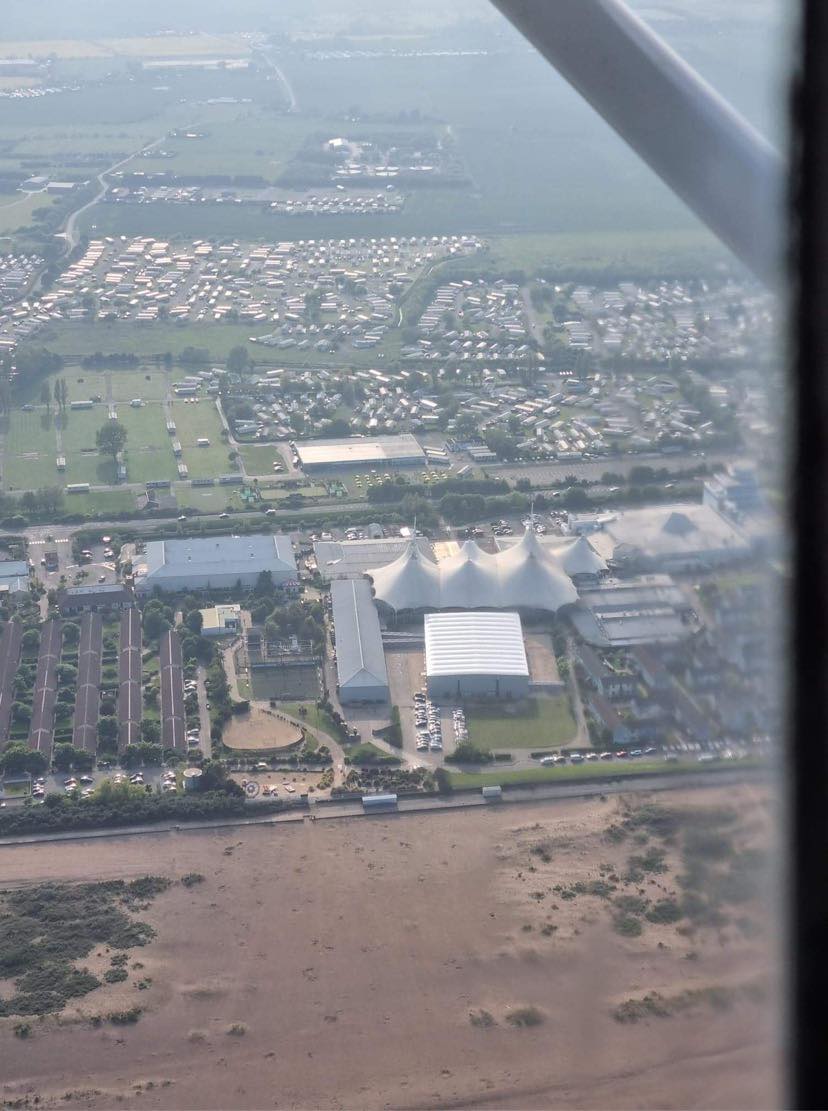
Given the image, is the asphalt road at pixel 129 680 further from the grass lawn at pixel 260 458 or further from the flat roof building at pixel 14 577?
the grass lawn at pixel 260 458

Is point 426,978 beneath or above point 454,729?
beneath

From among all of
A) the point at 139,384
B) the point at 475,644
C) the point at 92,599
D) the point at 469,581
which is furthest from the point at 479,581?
the point at 139,384

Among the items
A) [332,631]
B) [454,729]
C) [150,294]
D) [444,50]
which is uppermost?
[444,50]

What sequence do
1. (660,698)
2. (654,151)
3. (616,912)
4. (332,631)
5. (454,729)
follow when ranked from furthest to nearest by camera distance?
(332,631)
(454,729)
(616,912)
(660,698)
(654,151)

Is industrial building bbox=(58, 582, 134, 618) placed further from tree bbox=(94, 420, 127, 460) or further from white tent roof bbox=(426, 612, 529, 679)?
tree bbox=(94, 420, 127, 460)

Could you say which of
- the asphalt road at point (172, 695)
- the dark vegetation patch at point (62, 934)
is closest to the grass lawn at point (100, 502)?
the asphalt road at point (172, 695)

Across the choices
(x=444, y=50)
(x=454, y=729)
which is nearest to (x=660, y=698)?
(x=454, y=729)

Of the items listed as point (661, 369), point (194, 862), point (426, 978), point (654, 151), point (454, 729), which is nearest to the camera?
point (654, 151)

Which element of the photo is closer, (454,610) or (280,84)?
(454,610)

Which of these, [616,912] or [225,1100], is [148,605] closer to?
[225,1100]
